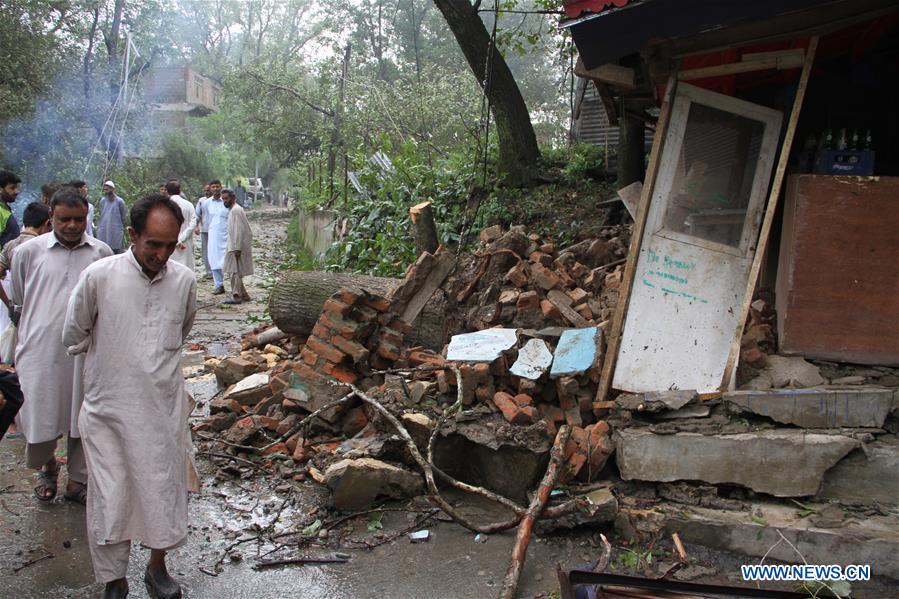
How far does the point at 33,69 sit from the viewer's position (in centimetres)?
1525

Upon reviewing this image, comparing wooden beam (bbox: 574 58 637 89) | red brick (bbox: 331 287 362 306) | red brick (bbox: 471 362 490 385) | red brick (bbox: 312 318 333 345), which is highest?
wooden beam (bbox: 574 58 637 89)

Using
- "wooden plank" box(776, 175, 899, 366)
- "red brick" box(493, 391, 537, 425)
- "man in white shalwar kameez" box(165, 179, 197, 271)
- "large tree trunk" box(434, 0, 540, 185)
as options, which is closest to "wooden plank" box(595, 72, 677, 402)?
"red brick" box(493, 391, 537, 425)

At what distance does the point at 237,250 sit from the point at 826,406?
8.83m

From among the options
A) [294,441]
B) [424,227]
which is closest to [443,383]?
[294,441]

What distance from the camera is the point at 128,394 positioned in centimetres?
305

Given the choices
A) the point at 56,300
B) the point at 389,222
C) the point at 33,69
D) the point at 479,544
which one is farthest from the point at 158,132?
the point at 479,544

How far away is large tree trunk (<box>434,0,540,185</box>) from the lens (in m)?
9.67

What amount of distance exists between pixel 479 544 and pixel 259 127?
22386mm

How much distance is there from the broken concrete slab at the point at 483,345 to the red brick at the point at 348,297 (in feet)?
2.76

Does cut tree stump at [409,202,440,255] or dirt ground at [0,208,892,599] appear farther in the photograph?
cut tree stump at [409,202,440,255]

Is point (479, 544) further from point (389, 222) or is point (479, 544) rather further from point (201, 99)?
point (201, 99)

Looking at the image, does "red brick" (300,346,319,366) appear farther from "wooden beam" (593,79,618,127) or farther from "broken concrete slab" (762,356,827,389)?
"broken concrete slab" (762,356,827,389)

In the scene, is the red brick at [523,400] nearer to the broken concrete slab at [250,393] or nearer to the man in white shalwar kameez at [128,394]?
the broken concrete slab at [250,393]

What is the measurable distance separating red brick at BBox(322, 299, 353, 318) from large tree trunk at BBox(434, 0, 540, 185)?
5.11 m
